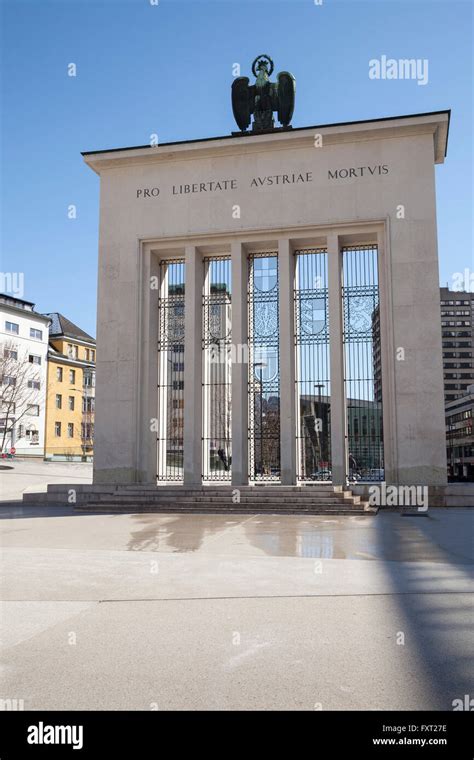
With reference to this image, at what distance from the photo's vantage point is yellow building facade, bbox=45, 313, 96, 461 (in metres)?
69.7

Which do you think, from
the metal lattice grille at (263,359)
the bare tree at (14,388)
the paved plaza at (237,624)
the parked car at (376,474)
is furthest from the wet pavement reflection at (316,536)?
the bare tree at (14,388)

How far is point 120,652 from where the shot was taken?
15.0 ft

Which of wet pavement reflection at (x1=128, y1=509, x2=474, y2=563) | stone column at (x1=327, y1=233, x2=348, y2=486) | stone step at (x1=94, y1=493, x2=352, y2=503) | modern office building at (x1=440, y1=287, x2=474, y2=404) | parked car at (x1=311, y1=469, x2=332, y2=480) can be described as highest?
modern office building at (x1=440, y1=287, x2=474, y2=404)

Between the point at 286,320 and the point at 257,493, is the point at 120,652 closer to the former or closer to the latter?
the point at 257,493

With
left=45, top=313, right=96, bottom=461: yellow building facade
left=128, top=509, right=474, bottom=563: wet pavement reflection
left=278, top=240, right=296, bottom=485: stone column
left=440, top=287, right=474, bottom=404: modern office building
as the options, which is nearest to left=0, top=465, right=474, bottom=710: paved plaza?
left=128, top=509, right=474, bottom=563: wet pavement reflection

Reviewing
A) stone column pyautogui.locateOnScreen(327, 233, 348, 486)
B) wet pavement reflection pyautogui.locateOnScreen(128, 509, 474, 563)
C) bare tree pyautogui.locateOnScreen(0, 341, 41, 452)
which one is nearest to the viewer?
wet pavement reflection pyautogui.locateOnScreen(128, 509, 474, 563)

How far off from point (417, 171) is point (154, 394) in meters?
11.1

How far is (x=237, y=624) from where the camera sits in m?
5.31

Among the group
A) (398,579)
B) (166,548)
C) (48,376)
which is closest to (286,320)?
(166,548)

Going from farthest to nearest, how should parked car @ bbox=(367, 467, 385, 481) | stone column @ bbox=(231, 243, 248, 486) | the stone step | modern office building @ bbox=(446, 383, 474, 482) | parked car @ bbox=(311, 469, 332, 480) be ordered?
modern office building @ bbox=(446, 383, 474, 482), parked car @ bbox=(311, 469, 332, 480), stone column @ bbox=(231, 243, 248, 486), parked car @ bbox=(367, 467, 385, 481), the stone step

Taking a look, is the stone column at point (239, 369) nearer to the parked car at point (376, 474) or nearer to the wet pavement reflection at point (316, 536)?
the parked car at point (376, 474)

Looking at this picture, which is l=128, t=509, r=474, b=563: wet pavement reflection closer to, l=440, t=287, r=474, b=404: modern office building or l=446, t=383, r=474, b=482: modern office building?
l=446, t=383, r=474, b=482: modern office building

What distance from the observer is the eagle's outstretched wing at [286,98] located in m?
22.3

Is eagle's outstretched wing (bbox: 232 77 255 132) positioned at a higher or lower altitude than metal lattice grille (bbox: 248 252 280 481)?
higher
